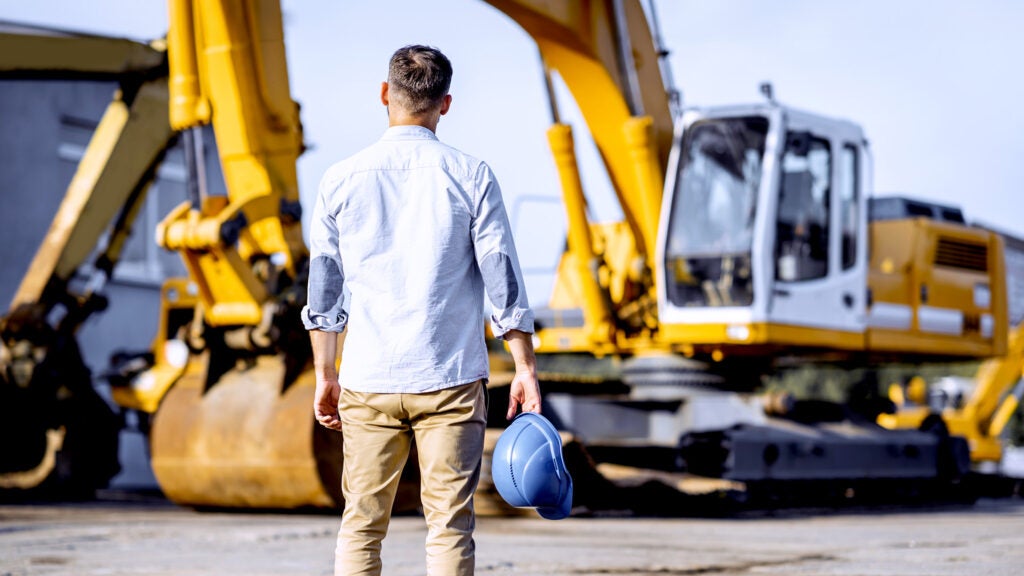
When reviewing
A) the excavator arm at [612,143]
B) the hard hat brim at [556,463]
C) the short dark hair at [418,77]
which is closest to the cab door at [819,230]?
the excavator arm at [612,143]

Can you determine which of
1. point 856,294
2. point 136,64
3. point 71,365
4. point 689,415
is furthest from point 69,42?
point 856,294

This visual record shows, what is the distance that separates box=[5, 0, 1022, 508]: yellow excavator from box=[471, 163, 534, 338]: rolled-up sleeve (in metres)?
5.35

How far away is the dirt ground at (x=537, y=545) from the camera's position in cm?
611

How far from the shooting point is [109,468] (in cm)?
1261

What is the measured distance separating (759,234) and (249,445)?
4.28 meters

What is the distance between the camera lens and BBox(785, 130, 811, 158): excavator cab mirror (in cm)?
1151

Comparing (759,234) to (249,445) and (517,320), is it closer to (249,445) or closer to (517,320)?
(249,445)

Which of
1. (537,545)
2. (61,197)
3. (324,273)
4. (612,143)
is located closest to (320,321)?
(324,273)

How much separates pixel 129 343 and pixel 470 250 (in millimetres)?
16174

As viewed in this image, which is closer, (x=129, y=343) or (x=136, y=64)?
(x=136, y=64)

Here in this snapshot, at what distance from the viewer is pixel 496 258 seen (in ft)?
11.6

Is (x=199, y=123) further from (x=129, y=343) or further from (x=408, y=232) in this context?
(x=129, y=343)

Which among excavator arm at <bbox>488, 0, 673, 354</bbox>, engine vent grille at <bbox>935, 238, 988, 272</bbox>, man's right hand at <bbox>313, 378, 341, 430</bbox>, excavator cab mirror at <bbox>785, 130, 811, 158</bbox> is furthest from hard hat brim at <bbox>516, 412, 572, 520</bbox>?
engine vent grille at <bbox>935, 238, 988, 272</bbox>

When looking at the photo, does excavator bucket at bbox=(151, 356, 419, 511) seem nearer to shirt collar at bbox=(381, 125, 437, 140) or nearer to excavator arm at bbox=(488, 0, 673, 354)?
excavator arm at bbox=(488, 0, 673, 354)
